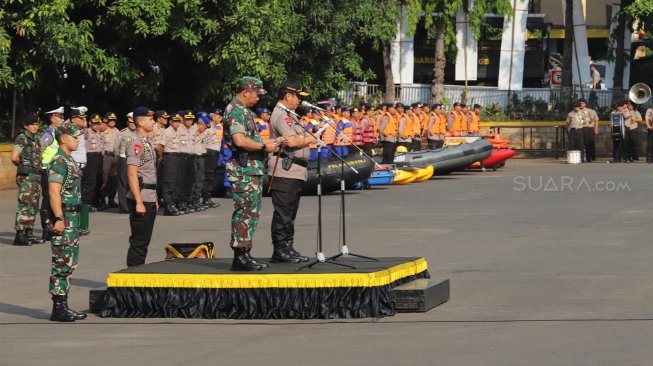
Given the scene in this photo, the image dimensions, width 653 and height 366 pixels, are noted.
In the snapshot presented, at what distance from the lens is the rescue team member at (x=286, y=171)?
1137cm

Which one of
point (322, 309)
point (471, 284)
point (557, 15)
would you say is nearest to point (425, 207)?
point (471, 284)

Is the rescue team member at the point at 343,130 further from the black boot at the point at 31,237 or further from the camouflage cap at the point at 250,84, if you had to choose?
the camouflage cap at the point at 250,84

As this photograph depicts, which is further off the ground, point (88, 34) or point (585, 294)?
point (88, 34)

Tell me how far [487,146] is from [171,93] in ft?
30.1

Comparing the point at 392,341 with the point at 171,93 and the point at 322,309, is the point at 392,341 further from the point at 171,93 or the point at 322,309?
the point at 171,93

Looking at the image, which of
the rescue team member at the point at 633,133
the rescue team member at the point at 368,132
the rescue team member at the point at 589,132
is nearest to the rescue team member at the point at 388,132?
the rescue team member at the point at 368,132

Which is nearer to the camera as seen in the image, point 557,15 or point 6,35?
point 6,35

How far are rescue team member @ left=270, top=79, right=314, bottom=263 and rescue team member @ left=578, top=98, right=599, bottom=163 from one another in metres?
24.8

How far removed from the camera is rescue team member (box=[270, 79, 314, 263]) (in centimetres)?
1137

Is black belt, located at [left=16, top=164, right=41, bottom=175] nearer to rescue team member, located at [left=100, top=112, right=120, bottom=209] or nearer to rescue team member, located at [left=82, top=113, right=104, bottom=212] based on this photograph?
rescue team member, located at [left=82, top=113, right=104, bottom=212]

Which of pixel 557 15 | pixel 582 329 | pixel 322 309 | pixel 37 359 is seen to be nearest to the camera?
pixel 37 359

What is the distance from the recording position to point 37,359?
896cm

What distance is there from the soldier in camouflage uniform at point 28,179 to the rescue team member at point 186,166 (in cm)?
440

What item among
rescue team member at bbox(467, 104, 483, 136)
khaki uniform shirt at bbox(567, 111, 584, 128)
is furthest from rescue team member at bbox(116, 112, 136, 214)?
khaki uniform shirt at bbox(567, 111, 584, 128)
